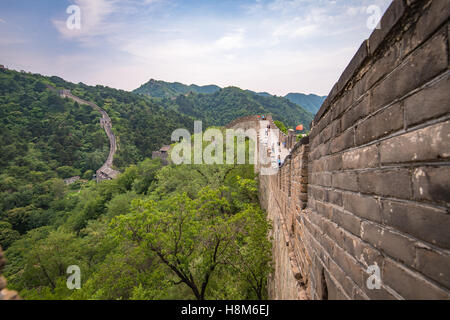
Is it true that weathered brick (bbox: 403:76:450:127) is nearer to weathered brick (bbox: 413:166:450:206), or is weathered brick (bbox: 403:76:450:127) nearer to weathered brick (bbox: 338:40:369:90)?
weathered brick (bbox: 413:166:450:206)

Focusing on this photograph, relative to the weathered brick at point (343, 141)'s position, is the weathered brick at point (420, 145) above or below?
below

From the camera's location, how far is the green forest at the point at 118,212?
862cm

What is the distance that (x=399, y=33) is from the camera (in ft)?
2.89

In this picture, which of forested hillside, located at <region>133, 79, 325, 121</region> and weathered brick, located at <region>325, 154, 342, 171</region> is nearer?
weathered brick, located at <region>325, 154, 342, 171</region>

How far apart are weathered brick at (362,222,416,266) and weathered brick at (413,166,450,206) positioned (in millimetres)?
211

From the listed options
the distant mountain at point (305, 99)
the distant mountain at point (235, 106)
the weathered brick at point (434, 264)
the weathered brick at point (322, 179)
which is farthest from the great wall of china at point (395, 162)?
the distant mountain at point (305, 99)

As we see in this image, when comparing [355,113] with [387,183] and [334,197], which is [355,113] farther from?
[334,197]

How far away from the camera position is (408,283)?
0.82 metres

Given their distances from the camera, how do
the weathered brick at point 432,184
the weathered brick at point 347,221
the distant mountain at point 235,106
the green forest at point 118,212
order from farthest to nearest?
the distant mountain at point 235,106
the green forest at point 118,212
the weathered brick at point 347,221
the weathered brick at point 432,184

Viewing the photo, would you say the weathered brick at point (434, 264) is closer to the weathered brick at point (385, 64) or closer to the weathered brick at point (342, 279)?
the weathered brick at point (342, 279)

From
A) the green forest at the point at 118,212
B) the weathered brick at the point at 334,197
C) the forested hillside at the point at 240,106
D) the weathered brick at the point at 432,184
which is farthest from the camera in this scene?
the forested hillside at the point at 240,106

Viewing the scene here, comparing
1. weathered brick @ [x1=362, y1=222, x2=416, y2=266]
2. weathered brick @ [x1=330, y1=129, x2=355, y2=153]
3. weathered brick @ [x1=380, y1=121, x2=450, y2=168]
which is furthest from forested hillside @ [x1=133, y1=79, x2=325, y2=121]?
weathered brick @ [x1=380, y1=121, x2=450, y2=168]

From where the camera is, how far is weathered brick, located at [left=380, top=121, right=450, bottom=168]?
67cm
